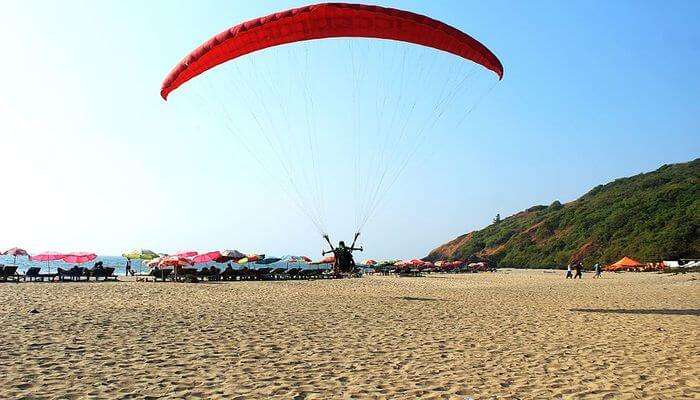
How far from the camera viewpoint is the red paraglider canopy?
1408 centimetres

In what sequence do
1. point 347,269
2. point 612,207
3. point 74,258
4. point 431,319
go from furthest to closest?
point 612,207 < point 74,258 < point 347,269 < point 431,319

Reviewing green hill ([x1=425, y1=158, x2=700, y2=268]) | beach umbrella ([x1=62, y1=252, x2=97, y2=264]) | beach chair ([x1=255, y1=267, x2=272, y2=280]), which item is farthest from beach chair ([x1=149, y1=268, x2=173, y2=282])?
green hill ([x1=425, y1=158, x2=700, y2=268])

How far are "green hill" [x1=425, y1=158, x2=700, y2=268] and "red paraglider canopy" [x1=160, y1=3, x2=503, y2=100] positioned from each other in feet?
162

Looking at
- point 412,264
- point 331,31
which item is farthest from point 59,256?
point 412,264

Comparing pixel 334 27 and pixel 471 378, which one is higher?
pixel 334 27

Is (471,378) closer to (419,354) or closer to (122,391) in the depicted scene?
(419,354)

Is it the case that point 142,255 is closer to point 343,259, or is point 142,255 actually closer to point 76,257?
point 76,257

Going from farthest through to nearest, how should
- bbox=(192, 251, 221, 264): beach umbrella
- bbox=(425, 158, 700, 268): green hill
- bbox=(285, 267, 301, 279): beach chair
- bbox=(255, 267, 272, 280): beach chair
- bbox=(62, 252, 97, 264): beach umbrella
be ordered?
bbox=(425, 158, 700, 268): green hill < bbox=(285, 267, 301, 279): beach chair < bbox=(255, 267, 272, 280): beach chair < bbox=(62, 252, 97, 264): beach umbrella < bbox=(192, 251, 221, 264): beach umbrella

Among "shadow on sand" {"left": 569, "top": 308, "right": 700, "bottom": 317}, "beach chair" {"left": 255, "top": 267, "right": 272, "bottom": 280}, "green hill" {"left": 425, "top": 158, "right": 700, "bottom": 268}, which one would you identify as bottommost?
"shadow on sand" {"left": 569, "top": 308, "right": 700, "bottom": 317}

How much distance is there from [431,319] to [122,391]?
338 inches

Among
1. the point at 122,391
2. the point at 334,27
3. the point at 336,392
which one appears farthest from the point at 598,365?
the point at 334,27

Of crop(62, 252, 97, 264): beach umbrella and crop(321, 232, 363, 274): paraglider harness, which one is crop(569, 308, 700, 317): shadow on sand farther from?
crop(62, 252, 97, 264): beach umbrella

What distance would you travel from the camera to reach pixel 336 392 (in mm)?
5969

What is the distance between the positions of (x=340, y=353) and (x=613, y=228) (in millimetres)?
67811
